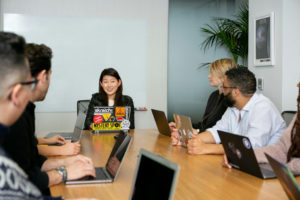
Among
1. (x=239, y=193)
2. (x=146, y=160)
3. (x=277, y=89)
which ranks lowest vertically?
(x=239, y=193)

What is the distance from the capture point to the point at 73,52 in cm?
524

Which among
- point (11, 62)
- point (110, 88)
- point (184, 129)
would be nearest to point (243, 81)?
point (184, 129)

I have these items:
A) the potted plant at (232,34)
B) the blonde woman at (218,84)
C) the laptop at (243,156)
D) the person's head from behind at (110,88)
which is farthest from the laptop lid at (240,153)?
the potted plant at (232,34)

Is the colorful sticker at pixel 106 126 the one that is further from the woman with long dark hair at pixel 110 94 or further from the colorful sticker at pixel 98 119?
the woman with long dark hair at pixel 110 94

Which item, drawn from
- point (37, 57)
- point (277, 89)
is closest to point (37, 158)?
point (37, 57)

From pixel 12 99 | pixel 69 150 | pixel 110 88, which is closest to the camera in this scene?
pixel 12 99

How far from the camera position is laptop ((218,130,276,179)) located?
6.14ft

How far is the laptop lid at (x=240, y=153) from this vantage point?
187 cm

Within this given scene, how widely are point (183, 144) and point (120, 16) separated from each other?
10.2ft

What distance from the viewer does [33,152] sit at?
1857 mm

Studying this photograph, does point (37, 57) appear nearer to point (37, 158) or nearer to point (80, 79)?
point (37, 158)

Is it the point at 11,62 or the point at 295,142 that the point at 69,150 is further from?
the point at 11,62

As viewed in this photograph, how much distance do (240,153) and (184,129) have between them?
83 cm

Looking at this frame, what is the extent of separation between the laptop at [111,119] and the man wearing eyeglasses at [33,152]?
4.38 ft
